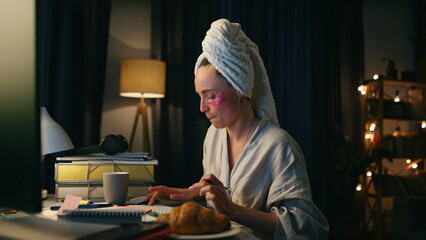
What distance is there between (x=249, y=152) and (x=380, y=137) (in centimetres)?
314

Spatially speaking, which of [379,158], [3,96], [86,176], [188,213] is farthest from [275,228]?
[379,158]

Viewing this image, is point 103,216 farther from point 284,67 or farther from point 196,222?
point 284,67

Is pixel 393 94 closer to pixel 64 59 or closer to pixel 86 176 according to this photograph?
pixel 64 59

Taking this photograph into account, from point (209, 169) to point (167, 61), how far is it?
229 centimetres

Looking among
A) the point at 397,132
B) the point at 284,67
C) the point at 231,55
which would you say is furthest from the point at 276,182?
the point at 397,132

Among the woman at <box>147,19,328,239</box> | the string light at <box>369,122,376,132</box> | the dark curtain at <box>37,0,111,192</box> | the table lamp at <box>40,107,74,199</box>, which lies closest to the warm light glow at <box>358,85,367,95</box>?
the string light at <box>369,122,376,132</box>

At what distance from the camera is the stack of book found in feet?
4.45

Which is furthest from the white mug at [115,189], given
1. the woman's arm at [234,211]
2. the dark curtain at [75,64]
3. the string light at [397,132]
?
the string light at [397,132]

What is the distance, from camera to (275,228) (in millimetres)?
1084

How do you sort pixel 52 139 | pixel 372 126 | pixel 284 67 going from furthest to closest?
pixel 372 126, pixel 284 67, pixel 52 139

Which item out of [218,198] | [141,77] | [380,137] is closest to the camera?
[218,198]

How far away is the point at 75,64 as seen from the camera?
3.28m

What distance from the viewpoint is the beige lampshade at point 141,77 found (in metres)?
3.22

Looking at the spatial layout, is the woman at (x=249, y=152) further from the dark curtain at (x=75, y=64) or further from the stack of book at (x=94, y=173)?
the dark curtain at (x=75, y=64)
